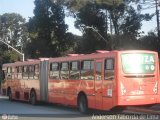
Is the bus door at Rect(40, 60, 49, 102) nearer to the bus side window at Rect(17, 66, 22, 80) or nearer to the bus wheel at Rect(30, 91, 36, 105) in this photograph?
the bus wheel at Rect(30, 91, 36, 105)

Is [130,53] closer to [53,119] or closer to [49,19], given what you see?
[53,119]

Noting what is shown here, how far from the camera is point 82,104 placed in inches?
822

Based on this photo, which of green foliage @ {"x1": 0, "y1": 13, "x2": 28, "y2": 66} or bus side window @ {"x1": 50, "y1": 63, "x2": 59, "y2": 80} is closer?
bus side window @ {"x1": 50, "y1": 63, "x2": 59, "y2": 80}

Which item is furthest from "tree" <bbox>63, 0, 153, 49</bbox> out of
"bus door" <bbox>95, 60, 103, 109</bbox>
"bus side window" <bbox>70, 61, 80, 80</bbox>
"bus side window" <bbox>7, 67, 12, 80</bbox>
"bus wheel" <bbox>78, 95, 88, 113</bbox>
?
"bus door" <bbox>95, 60, 103, 109</bbox>

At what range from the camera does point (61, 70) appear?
23.7m

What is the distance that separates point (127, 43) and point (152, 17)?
15.1ft

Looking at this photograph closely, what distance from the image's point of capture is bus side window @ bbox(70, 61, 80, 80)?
849 inches

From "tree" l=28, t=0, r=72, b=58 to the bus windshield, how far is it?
55761 mm

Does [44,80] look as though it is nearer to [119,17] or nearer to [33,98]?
[33,98]

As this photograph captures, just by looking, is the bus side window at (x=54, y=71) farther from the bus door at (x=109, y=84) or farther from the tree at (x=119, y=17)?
the tree at (x=119, y=17)

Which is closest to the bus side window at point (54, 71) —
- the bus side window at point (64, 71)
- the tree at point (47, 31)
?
the bus side window at point (64, 71)

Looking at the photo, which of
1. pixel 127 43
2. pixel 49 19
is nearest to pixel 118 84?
pixel 127 43

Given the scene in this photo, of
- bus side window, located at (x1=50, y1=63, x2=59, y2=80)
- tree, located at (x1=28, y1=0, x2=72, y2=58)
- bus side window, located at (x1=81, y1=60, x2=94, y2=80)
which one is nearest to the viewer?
bus side window, located at (x1=81, y1=60, x2=94, y2=80)

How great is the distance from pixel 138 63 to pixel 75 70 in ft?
13.2
